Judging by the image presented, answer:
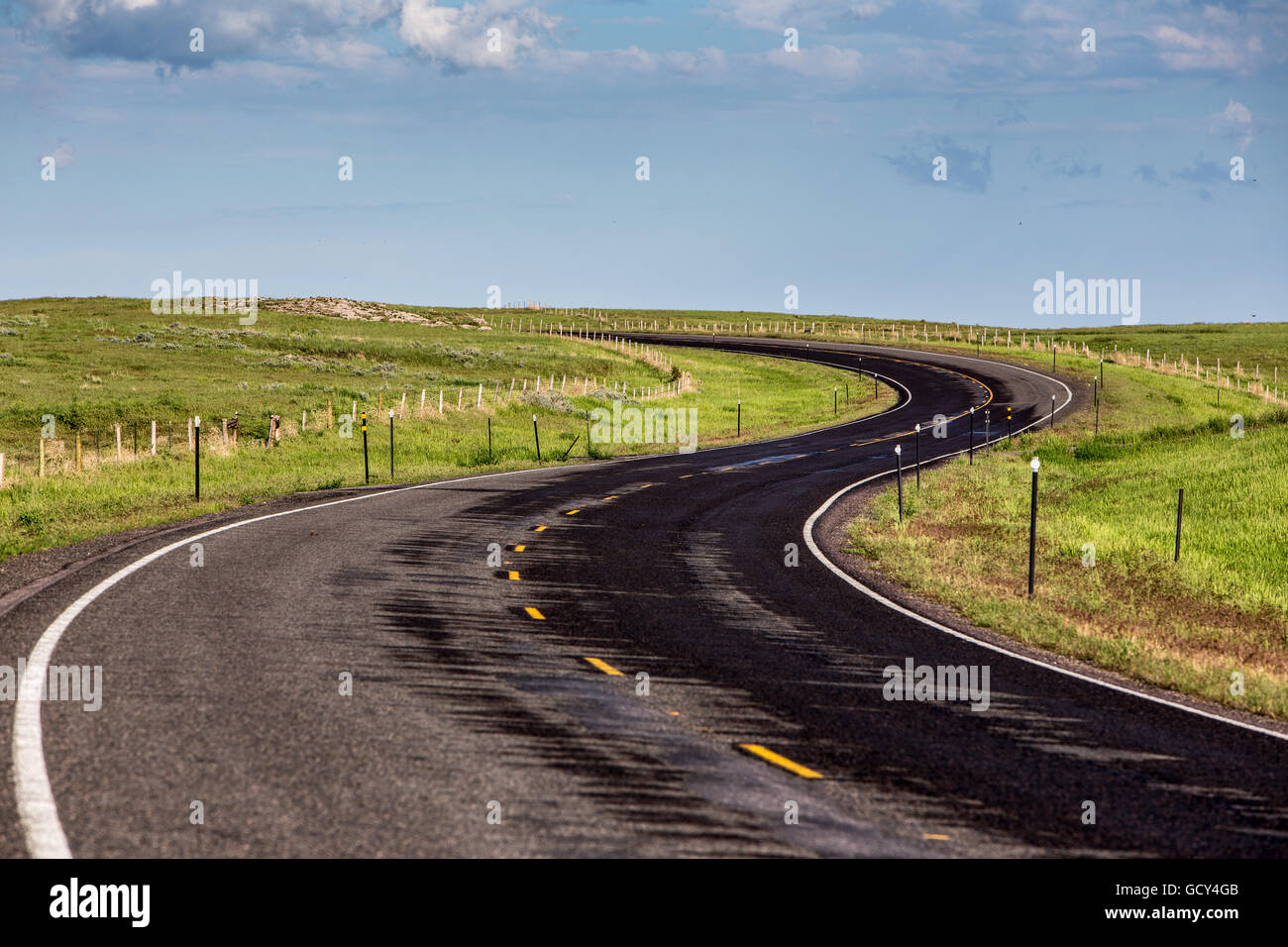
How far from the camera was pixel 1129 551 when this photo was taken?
20.9 m

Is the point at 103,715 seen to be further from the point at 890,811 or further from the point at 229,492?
the point at 229,492

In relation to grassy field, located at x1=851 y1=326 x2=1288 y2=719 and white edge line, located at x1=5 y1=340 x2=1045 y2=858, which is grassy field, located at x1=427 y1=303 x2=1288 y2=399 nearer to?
Answer: grassy field, located at x1=851 y1=326 x2=1288 y2=719

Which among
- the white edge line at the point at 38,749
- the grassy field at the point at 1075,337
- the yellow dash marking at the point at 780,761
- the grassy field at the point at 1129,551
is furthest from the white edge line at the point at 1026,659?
the grassy field at the point at 1075,337

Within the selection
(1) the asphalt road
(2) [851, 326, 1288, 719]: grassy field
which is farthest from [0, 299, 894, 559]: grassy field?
(2) [851, 326, 1288, 719]: grassy field

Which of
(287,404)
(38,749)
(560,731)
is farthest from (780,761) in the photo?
(287,404)

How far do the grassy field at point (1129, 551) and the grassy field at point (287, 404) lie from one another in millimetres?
13191

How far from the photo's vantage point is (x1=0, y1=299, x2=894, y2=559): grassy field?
26.4 metres

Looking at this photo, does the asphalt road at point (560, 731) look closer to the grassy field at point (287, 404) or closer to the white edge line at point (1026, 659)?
the white edge line at point (1026, 659)

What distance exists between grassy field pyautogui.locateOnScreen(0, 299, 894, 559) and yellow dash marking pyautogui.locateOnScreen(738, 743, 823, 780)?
42.1ft

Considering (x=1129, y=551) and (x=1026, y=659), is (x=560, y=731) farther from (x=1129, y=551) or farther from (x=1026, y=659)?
(x=1129, y=551)

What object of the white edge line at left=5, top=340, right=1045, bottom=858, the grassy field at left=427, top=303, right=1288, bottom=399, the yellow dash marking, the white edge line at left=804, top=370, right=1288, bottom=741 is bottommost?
the white edge line at left=804, top=370, right=1288, bottom=741

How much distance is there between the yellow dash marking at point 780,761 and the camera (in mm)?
7836

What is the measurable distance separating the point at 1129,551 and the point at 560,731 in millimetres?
15542
